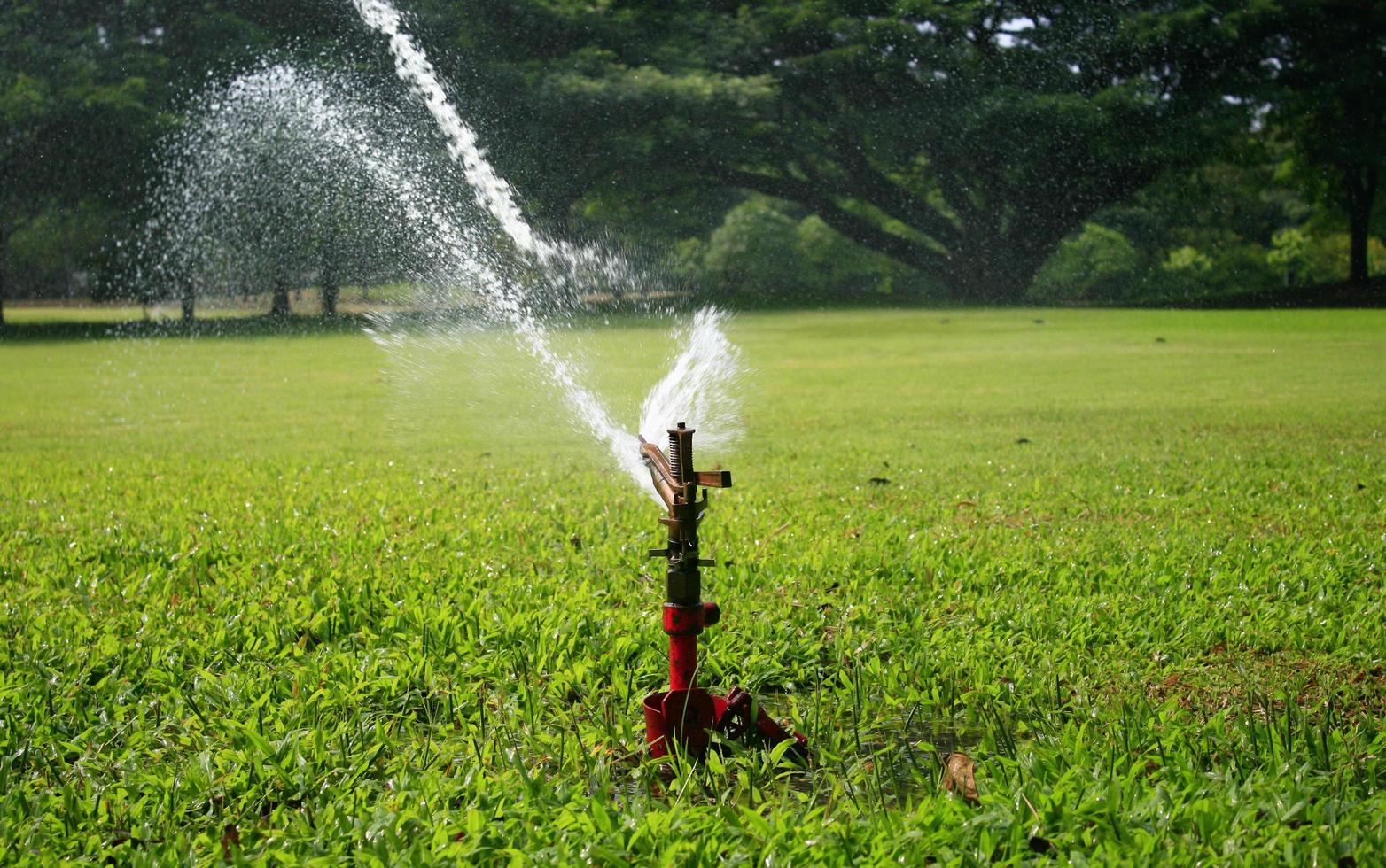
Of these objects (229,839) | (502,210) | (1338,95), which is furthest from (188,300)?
(229,839)

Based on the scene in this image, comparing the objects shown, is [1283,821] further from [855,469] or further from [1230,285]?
[1230,285]

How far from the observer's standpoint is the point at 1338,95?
18.9 m

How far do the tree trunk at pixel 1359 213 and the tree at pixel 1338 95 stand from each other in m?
0.01

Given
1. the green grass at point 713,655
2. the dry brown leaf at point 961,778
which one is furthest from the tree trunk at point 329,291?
A: the dry brown leaf at point 961,778

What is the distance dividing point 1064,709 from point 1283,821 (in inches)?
26.0

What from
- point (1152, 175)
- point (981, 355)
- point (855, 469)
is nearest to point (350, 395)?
point (855, 469)

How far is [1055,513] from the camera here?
175 inches

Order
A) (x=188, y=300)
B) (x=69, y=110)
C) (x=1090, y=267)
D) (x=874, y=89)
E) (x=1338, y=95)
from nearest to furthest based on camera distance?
(x=1338, y=95), (x=69, y=110), (x=188, y=300), (x=874, y=89), (x=1090, y=267)

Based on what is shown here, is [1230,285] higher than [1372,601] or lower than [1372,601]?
higher

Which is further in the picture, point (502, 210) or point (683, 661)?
point (502, 210)

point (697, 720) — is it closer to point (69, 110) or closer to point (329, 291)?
point (329, 291)

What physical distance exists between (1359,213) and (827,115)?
8997 millimetres

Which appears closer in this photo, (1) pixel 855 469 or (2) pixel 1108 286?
(1) pixel 855 469

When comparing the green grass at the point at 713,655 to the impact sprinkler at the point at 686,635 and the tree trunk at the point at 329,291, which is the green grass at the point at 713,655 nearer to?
the impact sprinkler at the point at 686,635
